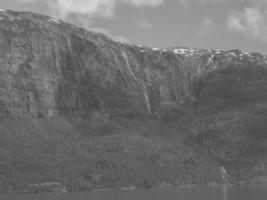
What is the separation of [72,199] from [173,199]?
2928 centimetres

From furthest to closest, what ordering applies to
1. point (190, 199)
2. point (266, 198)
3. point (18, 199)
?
point (18, 199)
point (190, 199)
point (266, 198)

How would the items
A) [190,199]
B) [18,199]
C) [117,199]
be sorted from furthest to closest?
1. [18,199]
2. [117,199]
3. [190,199]

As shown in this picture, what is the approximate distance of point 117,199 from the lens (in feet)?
546

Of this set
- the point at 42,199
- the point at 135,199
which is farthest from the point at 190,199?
the point at 42,199

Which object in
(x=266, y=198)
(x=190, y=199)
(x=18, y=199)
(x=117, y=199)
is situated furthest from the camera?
(x=18, y=199)

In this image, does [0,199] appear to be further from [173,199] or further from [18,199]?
[173,199]

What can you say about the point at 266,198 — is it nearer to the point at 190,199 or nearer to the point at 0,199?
the point at 190,199

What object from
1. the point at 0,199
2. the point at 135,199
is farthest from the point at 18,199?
the point at 135,199

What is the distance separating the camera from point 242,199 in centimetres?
14700

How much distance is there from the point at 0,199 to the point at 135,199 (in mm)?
39811

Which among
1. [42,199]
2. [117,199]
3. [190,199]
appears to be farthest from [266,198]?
[42,199]

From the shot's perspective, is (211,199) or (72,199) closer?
(211,199)

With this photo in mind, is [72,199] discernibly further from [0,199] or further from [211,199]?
[211,199]

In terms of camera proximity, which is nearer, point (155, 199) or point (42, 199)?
point (155, 199)
